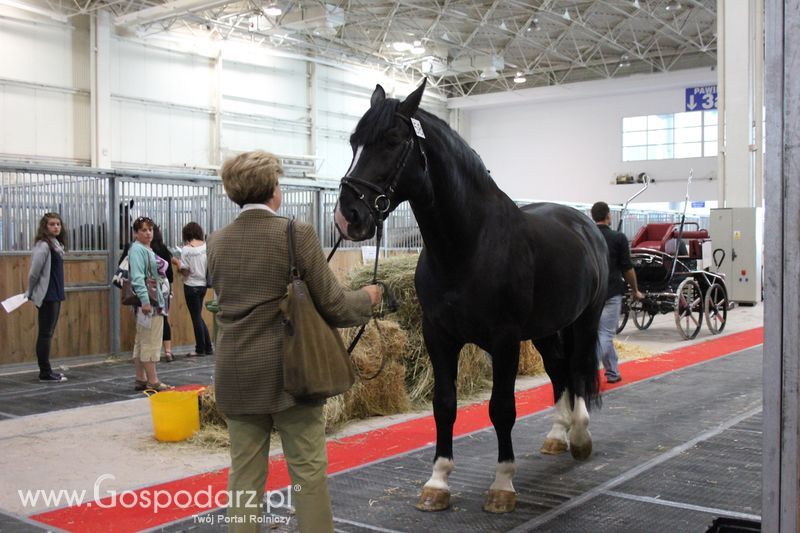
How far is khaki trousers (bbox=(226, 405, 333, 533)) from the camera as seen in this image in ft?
8.29

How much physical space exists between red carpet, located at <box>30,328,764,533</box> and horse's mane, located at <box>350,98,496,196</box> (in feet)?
6.00

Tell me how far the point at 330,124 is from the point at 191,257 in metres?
15.5

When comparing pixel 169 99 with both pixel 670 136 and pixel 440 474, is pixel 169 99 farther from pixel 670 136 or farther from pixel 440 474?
pixel 440 474

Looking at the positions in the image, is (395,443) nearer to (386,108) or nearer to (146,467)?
(146,467)

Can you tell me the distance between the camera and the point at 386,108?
125 inches

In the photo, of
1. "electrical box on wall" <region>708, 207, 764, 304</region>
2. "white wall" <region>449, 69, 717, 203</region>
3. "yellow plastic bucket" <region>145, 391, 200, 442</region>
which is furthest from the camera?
"white wall" <region>449, 69, 717, 203</region>

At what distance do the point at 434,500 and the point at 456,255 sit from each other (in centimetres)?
116

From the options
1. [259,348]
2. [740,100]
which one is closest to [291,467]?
[259,348]

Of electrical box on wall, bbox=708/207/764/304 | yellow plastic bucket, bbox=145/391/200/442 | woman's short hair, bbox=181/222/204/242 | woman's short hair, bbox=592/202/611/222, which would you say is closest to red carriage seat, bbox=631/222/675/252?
electrical box on wall, bbox=708/207/764/304

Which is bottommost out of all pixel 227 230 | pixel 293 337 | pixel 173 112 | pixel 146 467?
pixel 146 467

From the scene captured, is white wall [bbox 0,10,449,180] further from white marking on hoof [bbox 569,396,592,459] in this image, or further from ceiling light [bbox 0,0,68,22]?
white marking on hoof [bbox 569,396,592,459]

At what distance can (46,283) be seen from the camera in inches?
290

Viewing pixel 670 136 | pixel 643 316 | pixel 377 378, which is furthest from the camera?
pixel 670 136

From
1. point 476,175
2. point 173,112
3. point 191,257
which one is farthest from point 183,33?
point 476,175
